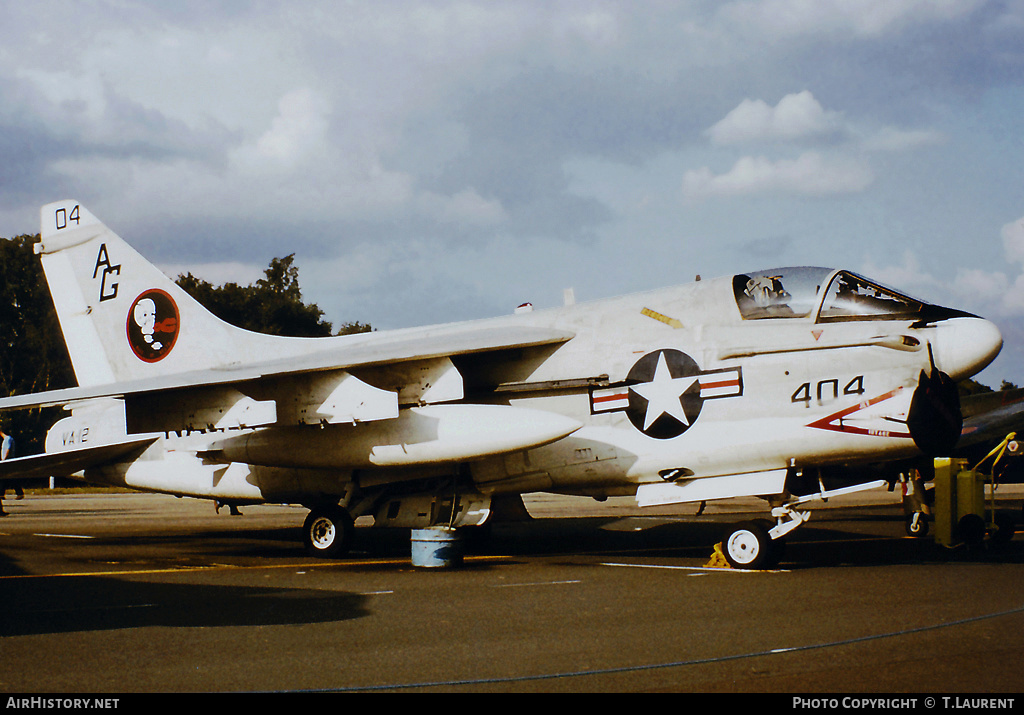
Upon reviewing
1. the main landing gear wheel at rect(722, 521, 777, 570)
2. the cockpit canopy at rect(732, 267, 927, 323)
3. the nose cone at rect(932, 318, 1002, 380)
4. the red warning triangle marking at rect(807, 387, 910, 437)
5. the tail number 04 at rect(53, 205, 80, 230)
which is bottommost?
the main landing gear wheel at rect(722, 521, 777, 570)

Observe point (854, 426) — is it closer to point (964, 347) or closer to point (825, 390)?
point (825, 390)

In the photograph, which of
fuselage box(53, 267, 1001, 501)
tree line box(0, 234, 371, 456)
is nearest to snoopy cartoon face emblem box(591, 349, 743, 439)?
fuselage box(53, 267, 1001, 501)

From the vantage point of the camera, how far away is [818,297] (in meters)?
9.75

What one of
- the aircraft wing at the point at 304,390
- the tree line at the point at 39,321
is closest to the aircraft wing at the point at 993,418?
the aircraft wing at the point at 304,390

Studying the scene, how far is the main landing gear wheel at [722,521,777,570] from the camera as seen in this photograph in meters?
9.41

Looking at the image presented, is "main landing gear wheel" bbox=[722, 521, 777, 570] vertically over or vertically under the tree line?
under

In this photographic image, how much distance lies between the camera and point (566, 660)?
16.7 ft

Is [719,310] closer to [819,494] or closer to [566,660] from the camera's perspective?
[819,494]

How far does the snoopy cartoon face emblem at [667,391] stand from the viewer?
9.91 metres

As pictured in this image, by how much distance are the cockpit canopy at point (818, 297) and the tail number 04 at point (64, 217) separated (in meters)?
10.8

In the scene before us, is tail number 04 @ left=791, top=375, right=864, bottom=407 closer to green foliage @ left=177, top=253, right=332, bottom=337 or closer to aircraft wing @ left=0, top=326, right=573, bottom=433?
aircraft wing @ left=0, top=326, right=573, bottom=433

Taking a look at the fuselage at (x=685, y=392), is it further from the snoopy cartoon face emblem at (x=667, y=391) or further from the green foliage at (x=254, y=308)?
the green foliage at (x=254, y=308)

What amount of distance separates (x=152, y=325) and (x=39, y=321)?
39805mm

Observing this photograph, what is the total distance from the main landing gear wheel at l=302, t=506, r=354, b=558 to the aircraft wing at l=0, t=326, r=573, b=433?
5.83 feet
